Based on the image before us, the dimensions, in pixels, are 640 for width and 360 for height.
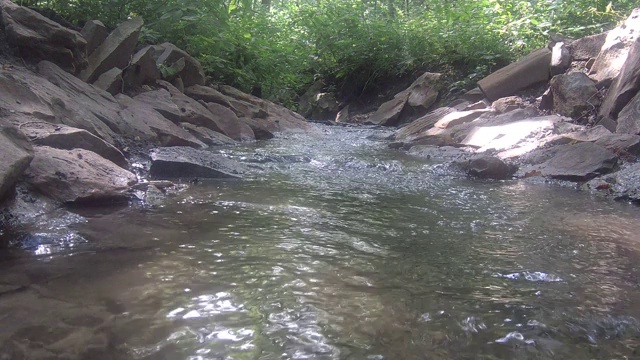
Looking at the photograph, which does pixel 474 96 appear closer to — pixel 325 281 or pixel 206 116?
pixel 206 116

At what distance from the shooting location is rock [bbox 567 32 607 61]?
9.12 metres

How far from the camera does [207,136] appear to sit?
8.20 meters

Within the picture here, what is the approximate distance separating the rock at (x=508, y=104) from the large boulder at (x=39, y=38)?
6.76 m

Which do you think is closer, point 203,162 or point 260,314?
point 260,314

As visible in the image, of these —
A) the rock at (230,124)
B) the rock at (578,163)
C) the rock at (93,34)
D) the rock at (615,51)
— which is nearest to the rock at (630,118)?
the rock at (578,163)

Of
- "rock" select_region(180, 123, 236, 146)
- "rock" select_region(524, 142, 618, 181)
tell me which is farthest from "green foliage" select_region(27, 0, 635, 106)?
"rock" select_region(524, 142, 618, 181)

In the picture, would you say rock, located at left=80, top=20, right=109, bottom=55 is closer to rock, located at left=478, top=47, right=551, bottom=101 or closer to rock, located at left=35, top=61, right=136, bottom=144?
rock, located at left=35, top=61, right=136, bottom=144

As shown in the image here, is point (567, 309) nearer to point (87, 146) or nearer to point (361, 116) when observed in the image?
point (87, 146)

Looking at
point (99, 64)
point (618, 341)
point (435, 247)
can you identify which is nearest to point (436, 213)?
point (435, 247)

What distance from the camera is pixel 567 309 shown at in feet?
7.63

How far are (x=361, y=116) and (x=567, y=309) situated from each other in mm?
12654

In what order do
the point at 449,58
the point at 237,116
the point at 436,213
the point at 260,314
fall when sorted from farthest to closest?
the point at 449,58 → the point at 237,116 → the point at 436,213 → the point at 260,314

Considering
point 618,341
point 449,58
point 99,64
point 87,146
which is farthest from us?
point 449,58

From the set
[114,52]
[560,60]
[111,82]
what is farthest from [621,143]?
[114,52]
